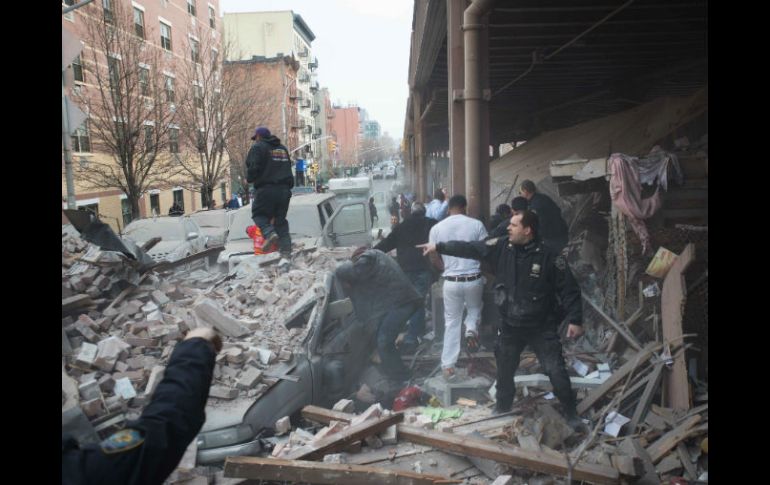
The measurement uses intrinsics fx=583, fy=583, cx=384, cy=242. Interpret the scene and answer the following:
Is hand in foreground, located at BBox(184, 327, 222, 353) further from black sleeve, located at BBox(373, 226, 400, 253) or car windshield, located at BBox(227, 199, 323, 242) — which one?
car windshield, located at BBox(227, 199, 323, 242)

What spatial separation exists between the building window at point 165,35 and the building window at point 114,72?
9.73 m

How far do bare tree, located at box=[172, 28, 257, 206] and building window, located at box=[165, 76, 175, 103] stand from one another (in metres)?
0.62

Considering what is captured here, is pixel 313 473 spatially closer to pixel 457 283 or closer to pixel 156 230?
pixel 457 283

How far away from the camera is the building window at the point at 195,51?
23094 millimetres

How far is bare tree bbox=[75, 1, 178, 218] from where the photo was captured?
1733cm

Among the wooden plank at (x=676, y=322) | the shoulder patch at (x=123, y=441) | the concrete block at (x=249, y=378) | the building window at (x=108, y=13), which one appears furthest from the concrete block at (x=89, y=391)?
the building window at (x=108, y=13)

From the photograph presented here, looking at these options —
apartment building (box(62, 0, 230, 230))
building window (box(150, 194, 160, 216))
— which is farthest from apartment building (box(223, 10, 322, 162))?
apartment building (box(62, 0, 230, 230))

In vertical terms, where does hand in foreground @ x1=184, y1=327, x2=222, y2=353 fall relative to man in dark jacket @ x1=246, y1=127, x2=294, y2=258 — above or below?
below

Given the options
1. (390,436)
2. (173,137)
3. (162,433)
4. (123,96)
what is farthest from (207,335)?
(173,137)

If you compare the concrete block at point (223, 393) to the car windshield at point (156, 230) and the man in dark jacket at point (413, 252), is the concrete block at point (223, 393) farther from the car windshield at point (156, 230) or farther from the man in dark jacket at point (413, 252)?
the car windshield at point (156, 230)

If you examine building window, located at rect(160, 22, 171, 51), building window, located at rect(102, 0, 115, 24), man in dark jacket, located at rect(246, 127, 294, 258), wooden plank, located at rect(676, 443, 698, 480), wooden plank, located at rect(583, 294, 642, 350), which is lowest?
wooden plank, located at rect(676, 443, 698, 480)

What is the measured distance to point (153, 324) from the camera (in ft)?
17.8
